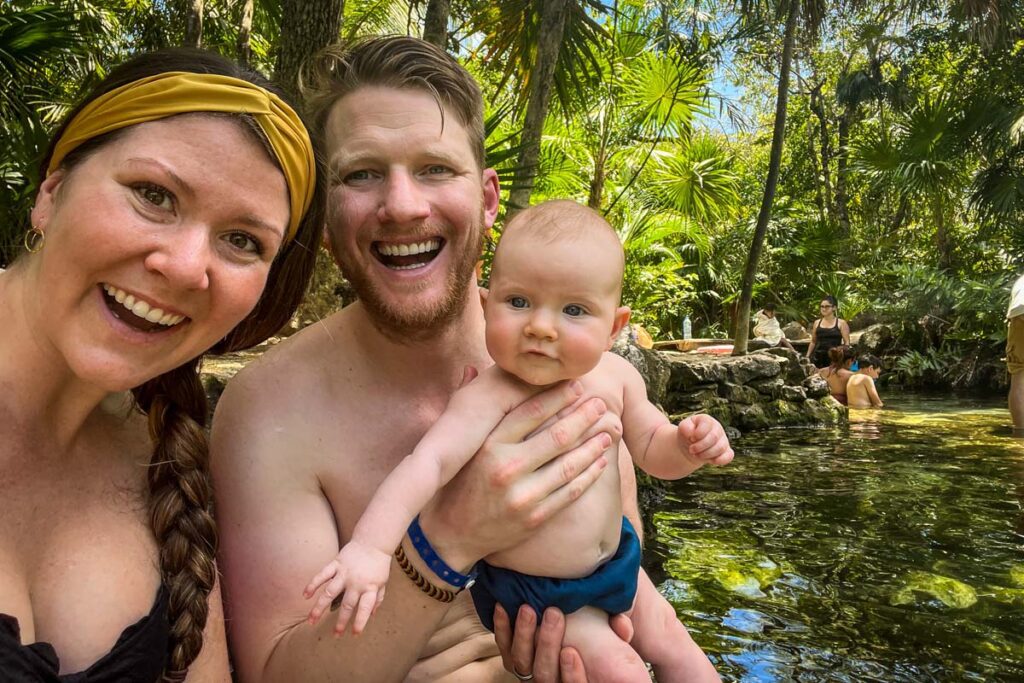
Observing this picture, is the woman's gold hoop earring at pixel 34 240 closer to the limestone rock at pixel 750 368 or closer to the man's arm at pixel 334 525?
the man's arm at pixel 334 525

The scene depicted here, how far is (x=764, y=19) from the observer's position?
1353 centimetres

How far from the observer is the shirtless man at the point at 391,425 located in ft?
6.36

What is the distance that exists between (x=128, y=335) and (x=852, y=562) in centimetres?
503

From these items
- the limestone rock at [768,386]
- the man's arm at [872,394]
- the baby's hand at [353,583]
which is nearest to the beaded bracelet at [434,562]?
the baby's hand at [353,583]

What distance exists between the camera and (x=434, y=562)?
1938 millimetres

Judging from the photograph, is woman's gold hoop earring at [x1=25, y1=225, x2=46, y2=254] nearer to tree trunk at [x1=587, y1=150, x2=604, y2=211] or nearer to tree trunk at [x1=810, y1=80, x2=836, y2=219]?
tree trunk at [x1=587, y1=150, x2=604, y2=211]

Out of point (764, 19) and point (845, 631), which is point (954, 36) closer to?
point (764, 19)

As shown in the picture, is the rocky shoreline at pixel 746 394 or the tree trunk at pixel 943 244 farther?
the tree trunk at pixel 943 244

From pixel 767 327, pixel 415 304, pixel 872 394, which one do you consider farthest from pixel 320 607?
pixel 767 327

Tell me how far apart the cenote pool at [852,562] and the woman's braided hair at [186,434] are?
268 cm

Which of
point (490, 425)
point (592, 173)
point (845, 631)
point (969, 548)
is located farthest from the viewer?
point (592, 173)

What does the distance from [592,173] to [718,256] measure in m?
8.65

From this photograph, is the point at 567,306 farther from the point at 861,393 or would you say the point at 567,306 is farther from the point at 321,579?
the point at 861,393

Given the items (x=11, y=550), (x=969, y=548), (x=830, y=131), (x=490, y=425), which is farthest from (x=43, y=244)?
(x=830, y=131)
